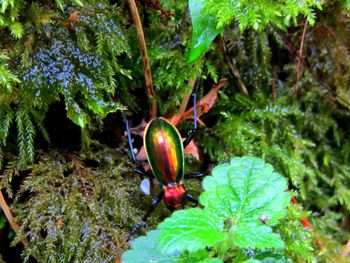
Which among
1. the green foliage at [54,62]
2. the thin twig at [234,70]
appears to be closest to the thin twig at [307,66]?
the thin twig at [234,70]

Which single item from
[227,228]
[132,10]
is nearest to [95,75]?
[132,10]

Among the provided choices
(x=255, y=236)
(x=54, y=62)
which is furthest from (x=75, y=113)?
(x=255, y=236)

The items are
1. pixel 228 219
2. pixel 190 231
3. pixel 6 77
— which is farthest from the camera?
pixel 6 77

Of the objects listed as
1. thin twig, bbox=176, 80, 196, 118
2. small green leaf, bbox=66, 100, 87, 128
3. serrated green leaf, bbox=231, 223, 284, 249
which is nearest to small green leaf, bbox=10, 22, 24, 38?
small green leaf, bbox=66, 100, 87, 128

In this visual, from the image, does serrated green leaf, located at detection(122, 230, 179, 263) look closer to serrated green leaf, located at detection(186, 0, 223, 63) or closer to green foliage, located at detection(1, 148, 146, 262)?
green foliage, located at detection(1, 148, 146, 262)

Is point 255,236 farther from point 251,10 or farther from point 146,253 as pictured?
point 251,10

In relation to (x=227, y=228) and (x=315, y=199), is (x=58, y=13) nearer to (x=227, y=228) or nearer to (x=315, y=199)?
(x=227, y=228)
